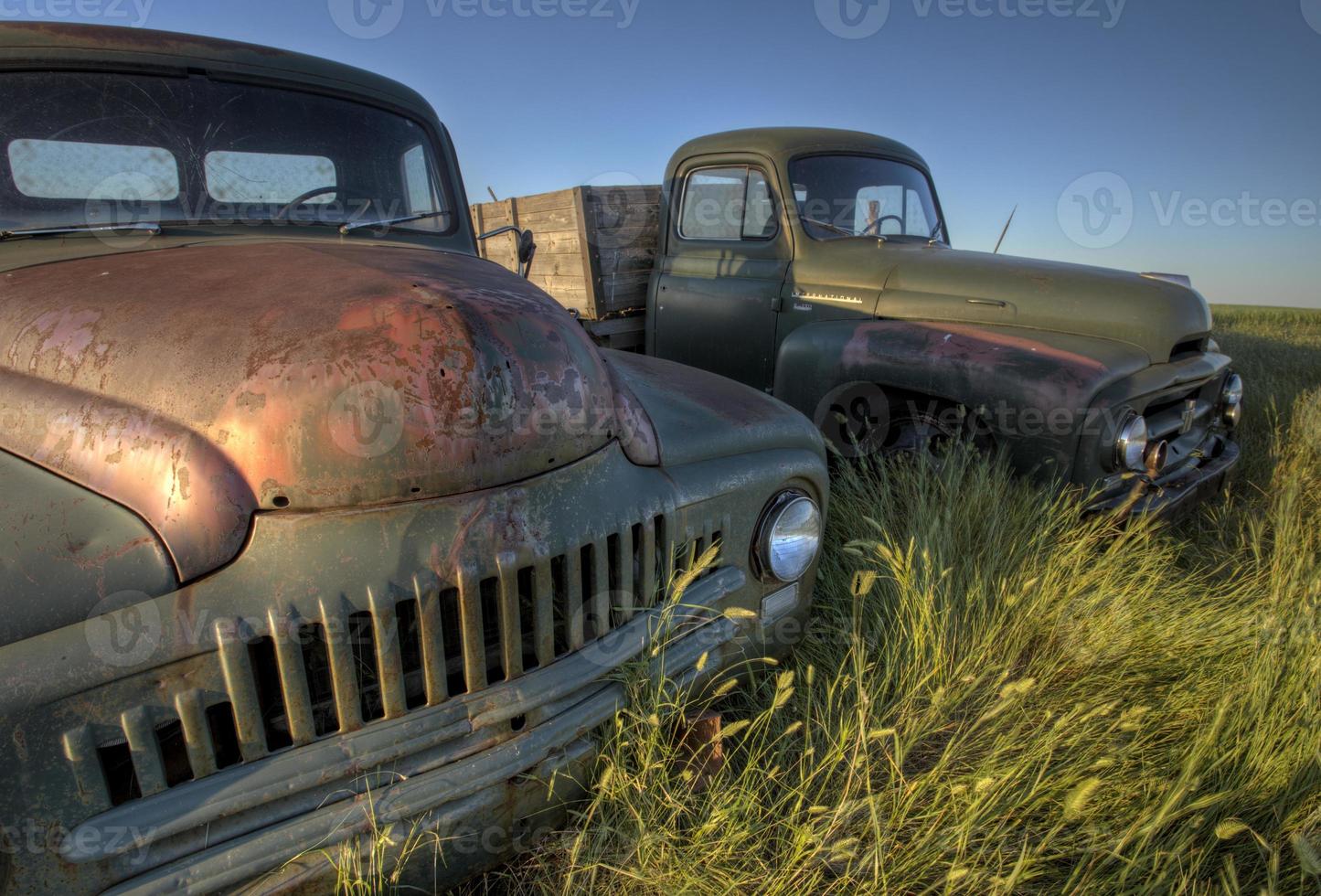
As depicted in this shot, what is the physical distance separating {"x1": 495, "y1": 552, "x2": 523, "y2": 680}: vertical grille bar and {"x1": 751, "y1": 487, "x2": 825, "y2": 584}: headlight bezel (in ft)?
2.29

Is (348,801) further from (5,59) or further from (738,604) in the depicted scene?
(5,59)

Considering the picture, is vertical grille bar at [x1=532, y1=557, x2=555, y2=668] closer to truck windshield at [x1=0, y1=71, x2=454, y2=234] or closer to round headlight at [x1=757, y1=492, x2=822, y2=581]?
round headlight at [x1=757, y1=492, x2=822, y2=581]

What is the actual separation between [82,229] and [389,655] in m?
1.63

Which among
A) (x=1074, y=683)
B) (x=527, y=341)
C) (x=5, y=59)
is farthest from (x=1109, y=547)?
(x=5, y=59)

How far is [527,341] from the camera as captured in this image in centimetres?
139

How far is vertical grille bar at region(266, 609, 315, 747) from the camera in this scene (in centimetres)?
109

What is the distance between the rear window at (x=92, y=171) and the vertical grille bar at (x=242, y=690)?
1.62 meters

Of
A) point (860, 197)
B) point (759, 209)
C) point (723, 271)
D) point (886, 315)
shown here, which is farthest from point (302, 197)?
point (860, 197)

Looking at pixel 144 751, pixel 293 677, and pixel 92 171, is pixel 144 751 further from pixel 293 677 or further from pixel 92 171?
pixel 92 171

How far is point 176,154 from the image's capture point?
208 centimetres

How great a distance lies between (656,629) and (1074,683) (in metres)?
1.27

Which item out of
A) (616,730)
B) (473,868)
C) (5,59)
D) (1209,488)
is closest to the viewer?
(473,868)

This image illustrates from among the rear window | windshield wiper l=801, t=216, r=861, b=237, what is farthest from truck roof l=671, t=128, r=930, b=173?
the rear window

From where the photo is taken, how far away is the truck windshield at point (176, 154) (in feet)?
6.34
